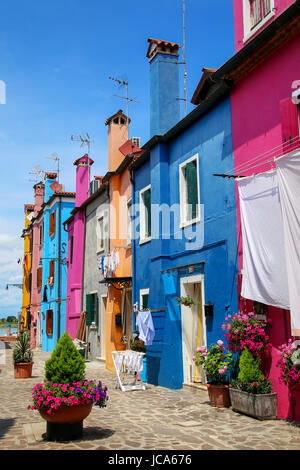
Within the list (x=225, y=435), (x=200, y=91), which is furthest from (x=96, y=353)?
(x=225, y=435)

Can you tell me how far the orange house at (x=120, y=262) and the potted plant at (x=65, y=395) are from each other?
8.77 m

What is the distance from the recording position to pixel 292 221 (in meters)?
6.72

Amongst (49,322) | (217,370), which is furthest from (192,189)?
(49,322)

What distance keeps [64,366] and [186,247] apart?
545 centimetres

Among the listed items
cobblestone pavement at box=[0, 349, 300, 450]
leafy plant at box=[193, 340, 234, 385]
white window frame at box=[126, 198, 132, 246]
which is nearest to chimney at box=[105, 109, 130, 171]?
white window frame at box=[126, 198, 132, 246]

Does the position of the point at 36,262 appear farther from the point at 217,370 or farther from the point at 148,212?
the point at 217,370

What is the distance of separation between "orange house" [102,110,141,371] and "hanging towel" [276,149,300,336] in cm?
866

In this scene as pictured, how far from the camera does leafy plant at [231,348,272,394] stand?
7.32m

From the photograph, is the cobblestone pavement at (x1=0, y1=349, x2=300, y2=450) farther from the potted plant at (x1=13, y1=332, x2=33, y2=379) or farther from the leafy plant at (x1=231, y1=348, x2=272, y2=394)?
the potted plant at (x1=13, y1=332, x2=33, y2=379)

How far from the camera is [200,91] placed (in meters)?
11.4

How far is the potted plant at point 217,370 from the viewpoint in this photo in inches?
328

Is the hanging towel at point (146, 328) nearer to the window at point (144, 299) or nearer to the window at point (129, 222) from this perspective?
the window at point (144, 299)

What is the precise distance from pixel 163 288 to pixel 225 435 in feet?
18.6

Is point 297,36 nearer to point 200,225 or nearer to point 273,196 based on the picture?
point 273,196
